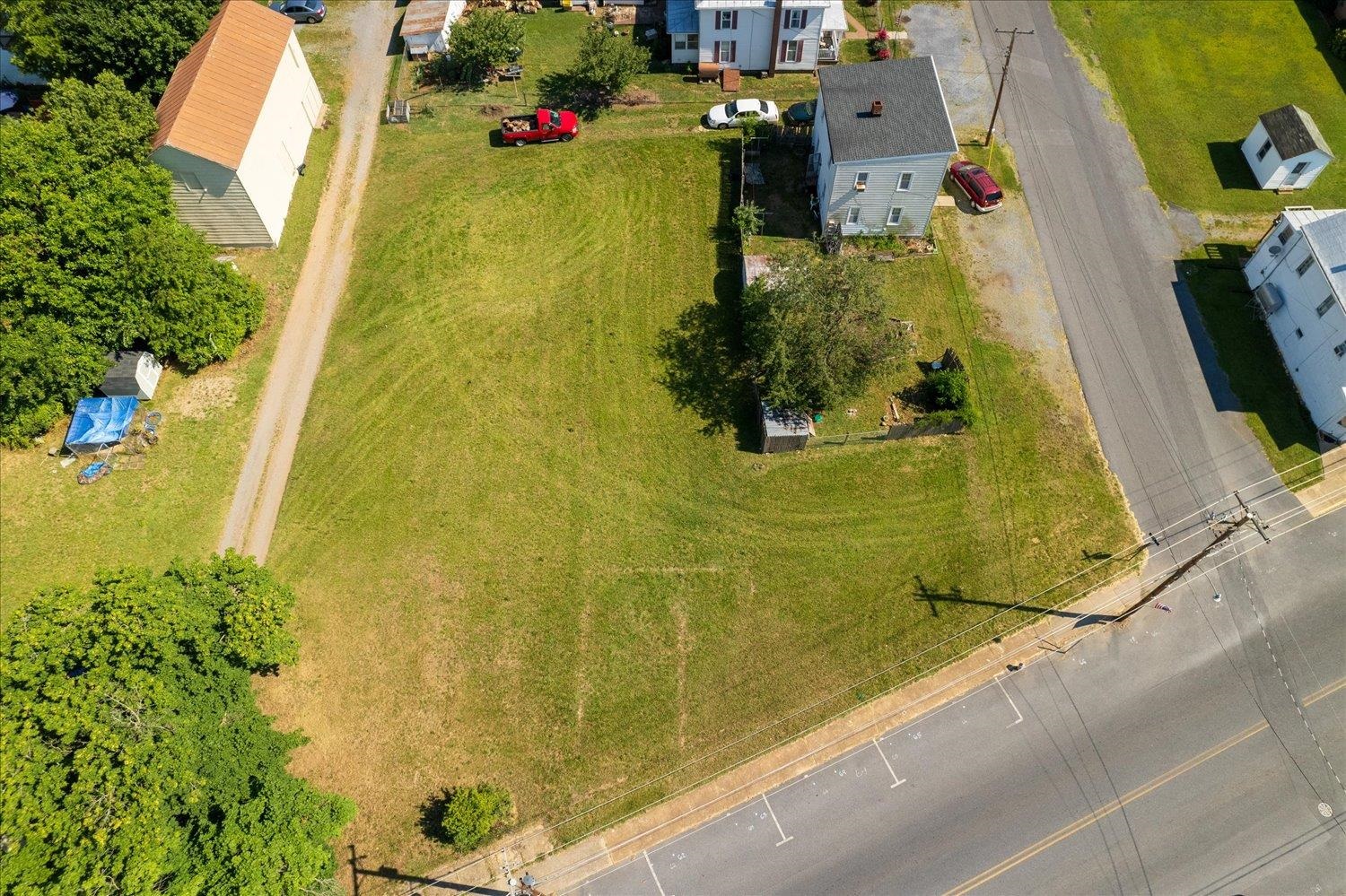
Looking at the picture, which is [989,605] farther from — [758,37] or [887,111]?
[758,37]

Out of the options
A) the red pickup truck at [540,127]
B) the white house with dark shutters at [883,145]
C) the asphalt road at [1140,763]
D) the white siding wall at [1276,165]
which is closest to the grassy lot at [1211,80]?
the white siding wall at [1276,165]

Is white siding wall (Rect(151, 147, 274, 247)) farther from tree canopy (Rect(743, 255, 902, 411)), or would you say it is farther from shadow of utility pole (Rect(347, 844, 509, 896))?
shadow of utility pole (Rect(347, 844, 509, 896))

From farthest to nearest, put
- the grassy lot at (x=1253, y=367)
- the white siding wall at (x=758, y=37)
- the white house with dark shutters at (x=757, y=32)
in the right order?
the white siding wall at (x=758, y=37) < the white house with dark shutters at (x=757, y=32) < the grassy lot at (x=1253, y=367)

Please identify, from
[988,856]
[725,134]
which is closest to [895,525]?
[988,856]

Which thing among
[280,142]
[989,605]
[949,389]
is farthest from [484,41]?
[989,605]

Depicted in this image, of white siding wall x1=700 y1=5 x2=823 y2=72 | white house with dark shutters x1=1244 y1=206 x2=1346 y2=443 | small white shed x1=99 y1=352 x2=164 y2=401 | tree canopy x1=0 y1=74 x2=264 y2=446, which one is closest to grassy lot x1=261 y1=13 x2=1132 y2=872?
tree canopy x1=0 y1=74 x2=264 y2=446

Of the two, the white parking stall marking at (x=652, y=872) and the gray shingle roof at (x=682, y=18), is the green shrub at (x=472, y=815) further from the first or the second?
the gray shingle roof at (x=682, y=18)
